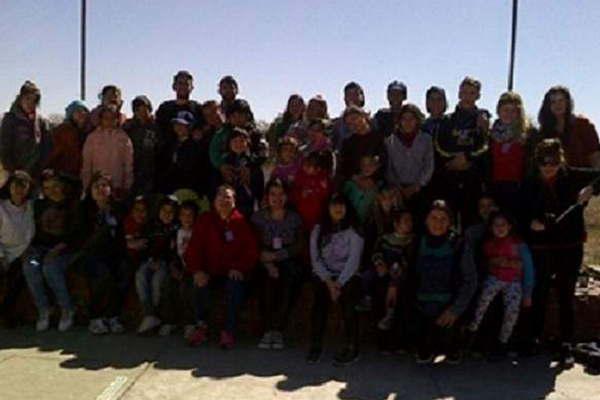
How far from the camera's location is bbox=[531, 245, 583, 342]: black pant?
5801 millimetres

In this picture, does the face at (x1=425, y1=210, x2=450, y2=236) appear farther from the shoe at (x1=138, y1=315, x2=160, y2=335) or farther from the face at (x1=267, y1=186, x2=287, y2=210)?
the shoe at (x1=138, y1=315, x2=160, y2=335)

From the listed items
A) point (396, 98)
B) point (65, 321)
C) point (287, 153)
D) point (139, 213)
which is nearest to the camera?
point (65, 321)

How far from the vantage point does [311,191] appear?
6.43m

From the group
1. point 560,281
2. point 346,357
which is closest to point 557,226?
point 560,281

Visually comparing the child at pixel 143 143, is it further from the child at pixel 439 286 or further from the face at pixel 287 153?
the child at pixel 439 286

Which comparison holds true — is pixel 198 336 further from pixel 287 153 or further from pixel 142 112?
pixel 142 112

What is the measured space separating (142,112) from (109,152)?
1.96 feet

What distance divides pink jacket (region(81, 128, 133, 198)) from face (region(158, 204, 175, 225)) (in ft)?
2.34

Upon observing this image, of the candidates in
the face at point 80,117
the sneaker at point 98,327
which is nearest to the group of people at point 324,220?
the sneaker at point 98,327

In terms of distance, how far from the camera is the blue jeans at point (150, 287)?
629 cm

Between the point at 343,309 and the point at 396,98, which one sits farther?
the point at 396,98

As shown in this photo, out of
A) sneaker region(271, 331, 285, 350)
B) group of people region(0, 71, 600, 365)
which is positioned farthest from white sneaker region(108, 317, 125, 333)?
sneaker region(271, 331, 285, 350)

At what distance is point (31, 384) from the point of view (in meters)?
4.80

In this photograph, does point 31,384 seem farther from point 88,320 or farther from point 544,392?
point 544,392
